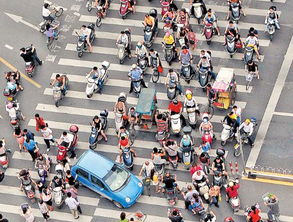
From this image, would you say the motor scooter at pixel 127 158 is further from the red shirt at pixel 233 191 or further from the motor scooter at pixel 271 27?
the motor scooter at pixel 271 27

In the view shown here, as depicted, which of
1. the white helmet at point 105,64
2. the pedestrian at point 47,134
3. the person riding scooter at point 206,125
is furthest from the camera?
the white helmet at point 105,64

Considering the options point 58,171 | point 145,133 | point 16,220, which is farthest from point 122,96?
point 16,220

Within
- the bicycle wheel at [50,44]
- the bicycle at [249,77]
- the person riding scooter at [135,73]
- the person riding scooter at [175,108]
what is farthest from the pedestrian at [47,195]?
the bicycle at [249,77]

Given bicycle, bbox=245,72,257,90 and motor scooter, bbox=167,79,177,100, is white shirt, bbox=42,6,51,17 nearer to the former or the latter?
motor scooter, bbox=167,79,177,100

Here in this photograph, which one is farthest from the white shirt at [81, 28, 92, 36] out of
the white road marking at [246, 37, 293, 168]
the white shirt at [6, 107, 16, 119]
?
the white road marking at [246, 37, 293, 168]

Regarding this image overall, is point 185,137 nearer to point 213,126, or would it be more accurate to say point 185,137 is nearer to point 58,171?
point 213,126

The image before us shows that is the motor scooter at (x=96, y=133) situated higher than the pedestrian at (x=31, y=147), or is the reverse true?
the motor scooter at (x=96, y=133)
